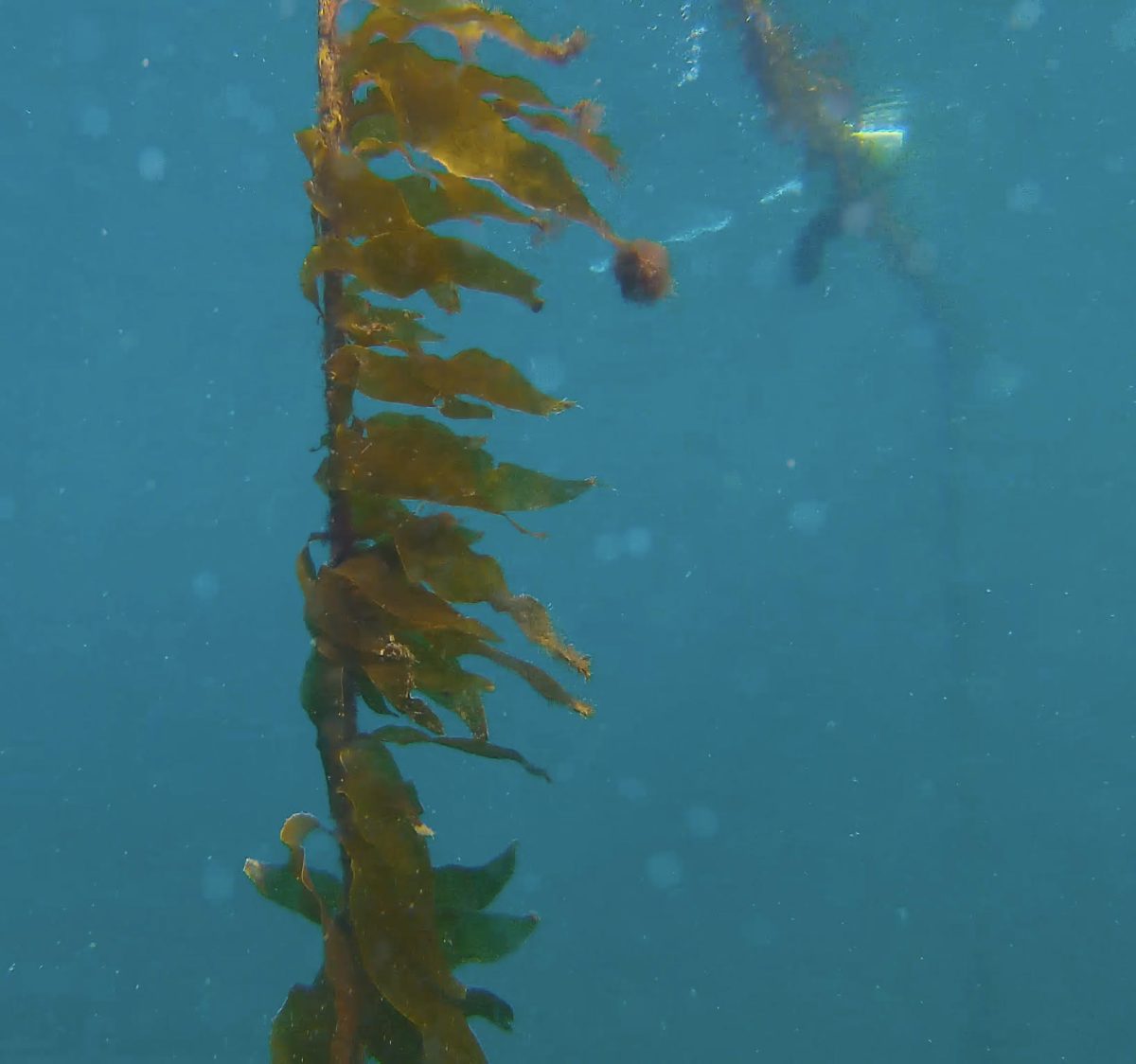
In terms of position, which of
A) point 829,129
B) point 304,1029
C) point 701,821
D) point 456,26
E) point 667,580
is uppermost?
point 667,580

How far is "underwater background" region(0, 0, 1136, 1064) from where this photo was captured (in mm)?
13430

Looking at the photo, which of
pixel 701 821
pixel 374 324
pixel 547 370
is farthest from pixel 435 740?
pixel 701 821

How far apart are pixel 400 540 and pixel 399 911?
68 cm

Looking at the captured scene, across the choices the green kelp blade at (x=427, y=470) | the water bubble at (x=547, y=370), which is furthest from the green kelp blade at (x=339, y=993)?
the water bubble at (x=547, y=370)

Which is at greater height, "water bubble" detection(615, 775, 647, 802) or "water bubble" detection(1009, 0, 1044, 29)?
"water bubble" detection(1009, 0, 1044, 29)

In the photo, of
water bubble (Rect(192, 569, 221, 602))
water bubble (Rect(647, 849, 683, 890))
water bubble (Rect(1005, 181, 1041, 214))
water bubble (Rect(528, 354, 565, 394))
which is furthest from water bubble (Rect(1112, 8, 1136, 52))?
water bubble (Rect(192, 569, 221, 602))

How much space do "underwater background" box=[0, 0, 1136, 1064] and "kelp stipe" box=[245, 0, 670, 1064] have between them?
9932mm

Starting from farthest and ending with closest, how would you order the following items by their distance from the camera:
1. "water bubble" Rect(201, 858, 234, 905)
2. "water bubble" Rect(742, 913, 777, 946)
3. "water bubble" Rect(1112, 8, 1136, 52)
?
1. "water bubble" Rect(201, 858, 234, 905)
2. "water bubble" Rect(742, 913, 777, 946)
3. "water bubble" Rect(1112, 8, 1136, 52)

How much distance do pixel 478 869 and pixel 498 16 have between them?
71.7 inches

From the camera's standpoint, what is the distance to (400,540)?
6.27 feet

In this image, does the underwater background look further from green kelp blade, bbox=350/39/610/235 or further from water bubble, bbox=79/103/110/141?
green kelp blade, bbox=350/39/610/235

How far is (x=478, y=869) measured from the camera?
202cm

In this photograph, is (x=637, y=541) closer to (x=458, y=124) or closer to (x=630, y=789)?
(x=630, y=789)

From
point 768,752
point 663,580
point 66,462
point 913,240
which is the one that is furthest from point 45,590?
point 913,240
